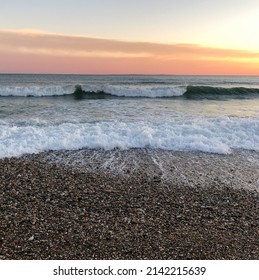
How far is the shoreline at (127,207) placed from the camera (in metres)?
3.86

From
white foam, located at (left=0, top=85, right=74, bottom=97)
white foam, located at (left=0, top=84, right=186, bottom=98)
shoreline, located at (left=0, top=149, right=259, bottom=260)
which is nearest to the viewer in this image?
shoreline, located at (left=0, top=149, right=259, bottom=260)

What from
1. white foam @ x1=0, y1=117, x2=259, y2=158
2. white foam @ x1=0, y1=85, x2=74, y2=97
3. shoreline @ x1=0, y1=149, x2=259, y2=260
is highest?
white foam @ x1=0, y1=85, x2=74, y2=97

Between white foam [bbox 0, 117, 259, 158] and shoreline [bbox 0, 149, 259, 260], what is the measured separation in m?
0.68

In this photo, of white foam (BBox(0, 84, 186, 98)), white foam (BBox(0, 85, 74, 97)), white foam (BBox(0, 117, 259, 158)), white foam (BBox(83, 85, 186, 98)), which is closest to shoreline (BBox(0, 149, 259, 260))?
white foam (BBox(0, 117, 259, 158))

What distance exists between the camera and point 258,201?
18.1 ft

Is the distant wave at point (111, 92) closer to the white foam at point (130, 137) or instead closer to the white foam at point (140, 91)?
the white foam at point (140, 91)

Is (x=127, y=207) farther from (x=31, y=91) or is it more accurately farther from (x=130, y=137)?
(x=31, y=91)

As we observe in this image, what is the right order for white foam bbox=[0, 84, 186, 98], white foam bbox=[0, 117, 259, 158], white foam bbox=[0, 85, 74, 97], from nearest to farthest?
1. white foam bbox=[0, 117, 259, 158]
2. white foam bbox=[0, 85, 74, 97]
3. white foam bbox=[0, 84, 186, 98]

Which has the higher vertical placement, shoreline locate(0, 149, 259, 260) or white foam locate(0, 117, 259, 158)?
white foam locate(0, 117, 259, 158)

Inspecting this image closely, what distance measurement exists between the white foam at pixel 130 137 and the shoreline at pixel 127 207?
68cm

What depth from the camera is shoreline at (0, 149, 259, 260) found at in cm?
386

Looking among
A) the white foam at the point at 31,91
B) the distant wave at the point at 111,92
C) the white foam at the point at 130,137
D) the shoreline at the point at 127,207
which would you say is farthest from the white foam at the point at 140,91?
the shoreline at the point at 127,207

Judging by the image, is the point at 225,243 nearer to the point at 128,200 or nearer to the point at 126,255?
the point at 126,255

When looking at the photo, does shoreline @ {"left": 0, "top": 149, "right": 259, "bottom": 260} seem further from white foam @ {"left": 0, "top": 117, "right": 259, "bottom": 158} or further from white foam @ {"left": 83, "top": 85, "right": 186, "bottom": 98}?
white foam @ {"left": 83, "top": 85, "right": 186, "bottom": 98}
